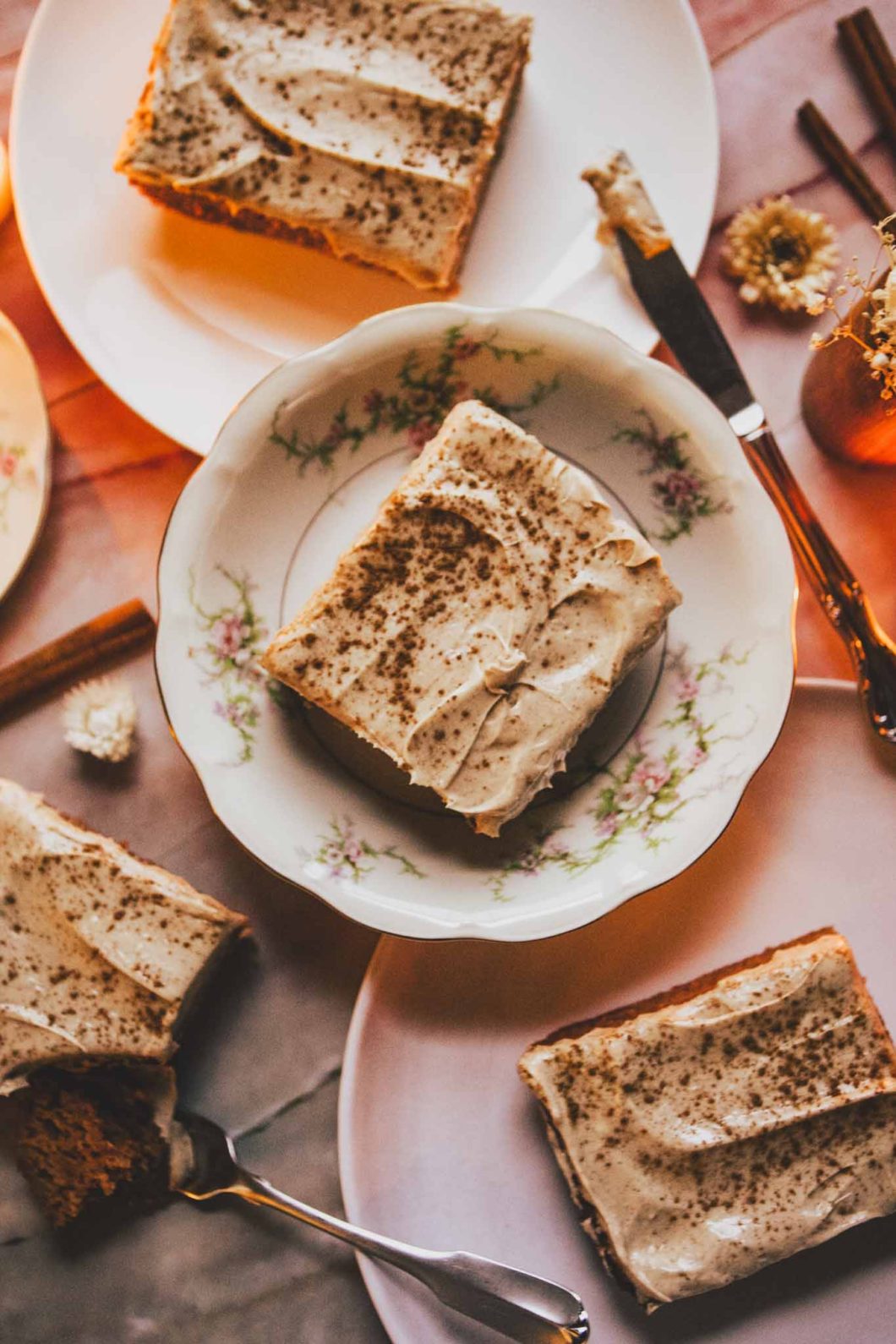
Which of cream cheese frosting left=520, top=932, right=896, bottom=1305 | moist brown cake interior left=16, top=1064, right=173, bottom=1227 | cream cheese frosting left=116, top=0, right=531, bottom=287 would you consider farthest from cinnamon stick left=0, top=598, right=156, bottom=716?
cream cheese frosting left=520, top=932, right=896, bottom=1305

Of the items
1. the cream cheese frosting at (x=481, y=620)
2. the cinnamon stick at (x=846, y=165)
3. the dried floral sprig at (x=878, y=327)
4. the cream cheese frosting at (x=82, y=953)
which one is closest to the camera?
the dried floral sprig at (x=878, y=327)

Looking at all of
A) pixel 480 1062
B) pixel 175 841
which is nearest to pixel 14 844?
pixel 175 841

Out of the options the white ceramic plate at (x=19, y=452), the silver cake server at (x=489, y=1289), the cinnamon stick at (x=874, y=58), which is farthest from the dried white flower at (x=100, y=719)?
the cinnamon stick at (x=874, y=58)

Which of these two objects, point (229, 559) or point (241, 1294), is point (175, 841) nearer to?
point (229, 559)

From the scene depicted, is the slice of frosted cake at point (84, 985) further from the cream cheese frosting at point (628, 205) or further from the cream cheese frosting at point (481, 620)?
the cream cheese frosting at point (628, 205)

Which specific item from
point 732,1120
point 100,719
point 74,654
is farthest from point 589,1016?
point 74,654

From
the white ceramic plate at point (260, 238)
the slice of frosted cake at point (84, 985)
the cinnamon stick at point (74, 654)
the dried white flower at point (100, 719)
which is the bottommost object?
the slice of frosted cake at point (84, 985)
